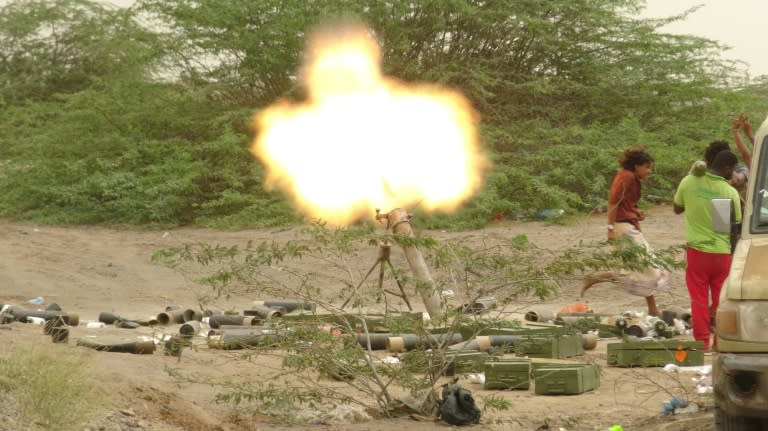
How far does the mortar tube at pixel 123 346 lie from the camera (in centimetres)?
1066

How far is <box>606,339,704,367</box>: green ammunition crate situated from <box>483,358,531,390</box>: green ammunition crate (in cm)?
128

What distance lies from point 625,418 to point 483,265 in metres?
1.45

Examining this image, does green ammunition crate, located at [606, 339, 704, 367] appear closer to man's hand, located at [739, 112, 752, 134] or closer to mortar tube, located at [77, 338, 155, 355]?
man's hand, located at [739, 112, 752, 134]

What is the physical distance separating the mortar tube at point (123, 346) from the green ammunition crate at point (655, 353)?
4188 millimetres

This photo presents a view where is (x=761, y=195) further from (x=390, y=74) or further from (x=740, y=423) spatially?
(x=390, y=74)

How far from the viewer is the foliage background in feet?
78.1

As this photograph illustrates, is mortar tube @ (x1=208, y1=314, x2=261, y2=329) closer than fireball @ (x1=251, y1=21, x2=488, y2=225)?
Yes

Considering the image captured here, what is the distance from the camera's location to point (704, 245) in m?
10.4

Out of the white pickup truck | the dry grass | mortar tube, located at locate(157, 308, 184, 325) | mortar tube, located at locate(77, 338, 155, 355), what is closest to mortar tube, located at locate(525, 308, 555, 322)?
mortar tube, located at locate(157, 308, 184, 325)

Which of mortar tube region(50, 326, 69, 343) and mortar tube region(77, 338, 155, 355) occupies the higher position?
mortar tube region(50, 326, 69, 343)

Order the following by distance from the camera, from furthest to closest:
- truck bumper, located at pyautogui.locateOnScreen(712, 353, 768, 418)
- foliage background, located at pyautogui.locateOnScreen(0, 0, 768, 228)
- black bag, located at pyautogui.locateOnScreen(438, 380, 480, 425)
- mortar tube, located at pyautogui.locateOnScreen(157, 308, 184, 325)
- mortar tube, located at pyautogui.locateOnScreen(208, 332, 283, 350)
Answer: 1. foliage background, located at pyautogui.locateOnScreen(0, 0, 768, 228)
2. mortar tube, located at pyautogui.locateOnScreen(157, 308, 184, 325)
3. mortar tube, located at pyautogui.locateOnScreen(208, 332, 283, 350)
4. black bag, located at pyautogui.locateOnScreen(438, 380, 480, 425)
5. truck bumper, located at pyautogui.locateOnScreen(712, 353, 768, 418)

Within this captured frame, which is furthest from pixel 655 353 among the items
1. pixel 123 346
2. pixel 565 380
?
pixel 123 346

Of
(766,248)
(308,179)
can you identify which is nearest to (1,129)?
(308,179)

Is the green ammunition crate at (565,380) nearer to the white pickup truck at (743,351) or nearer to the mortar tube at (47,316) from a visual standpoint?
the white pickup truck at (743,351)
